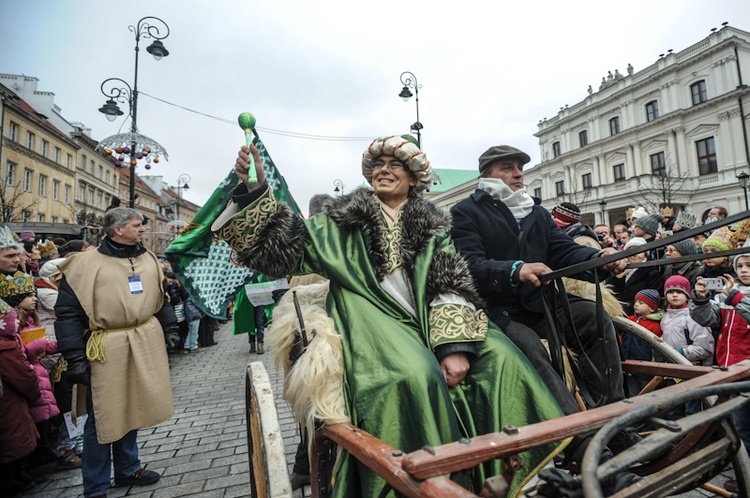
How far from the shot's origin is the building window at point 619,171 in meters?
32.8

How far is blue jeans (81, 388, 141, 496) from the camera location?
8.95ft

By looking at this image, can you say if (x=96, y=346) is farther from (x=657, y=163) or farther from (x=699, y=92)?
(x=699, y=92)

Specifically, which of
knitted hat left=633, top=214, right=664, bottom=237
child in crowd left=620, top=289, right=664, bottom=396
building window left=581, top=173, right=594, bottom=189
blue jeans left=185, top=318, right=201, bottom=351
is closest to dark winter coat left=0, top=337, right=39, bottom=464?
child in crowd left=620, top=289, right=664, bottom=396

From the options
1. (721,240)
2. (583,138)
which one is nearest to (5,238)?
(721,240)

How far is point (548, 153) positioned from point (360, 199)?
43.7 m

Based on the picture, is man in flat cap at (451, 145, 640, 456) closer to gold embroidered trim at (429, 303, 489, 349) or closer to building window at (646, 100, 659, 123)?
gold embroidered trim at (429, 303, 489, 349)

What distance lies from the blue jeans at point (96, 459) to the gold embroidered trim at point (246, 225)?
6.29 ft

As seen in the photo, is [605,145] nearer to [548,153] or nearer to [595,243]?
[548,153]

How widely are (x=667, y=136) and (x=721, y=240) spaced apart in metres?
32.1

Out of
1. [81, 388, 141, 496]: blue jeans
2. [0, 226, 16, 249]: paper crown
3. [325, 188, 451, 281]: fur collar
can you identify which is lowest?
[81, 388, 141, 496]: blue jeans

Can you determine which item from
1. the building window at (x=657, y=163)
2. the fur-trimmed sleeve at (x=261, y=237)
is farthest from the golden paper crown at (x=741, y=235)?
the building window at (x=657, y=163)

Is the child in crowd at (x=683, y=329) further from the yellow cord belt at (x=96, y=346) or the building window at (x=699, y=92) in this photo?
the building window at (x=699, y=92)

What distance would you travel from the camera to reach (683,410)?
11.5 feet

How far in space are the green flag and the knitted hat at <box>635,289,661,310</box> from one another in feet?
12.3
